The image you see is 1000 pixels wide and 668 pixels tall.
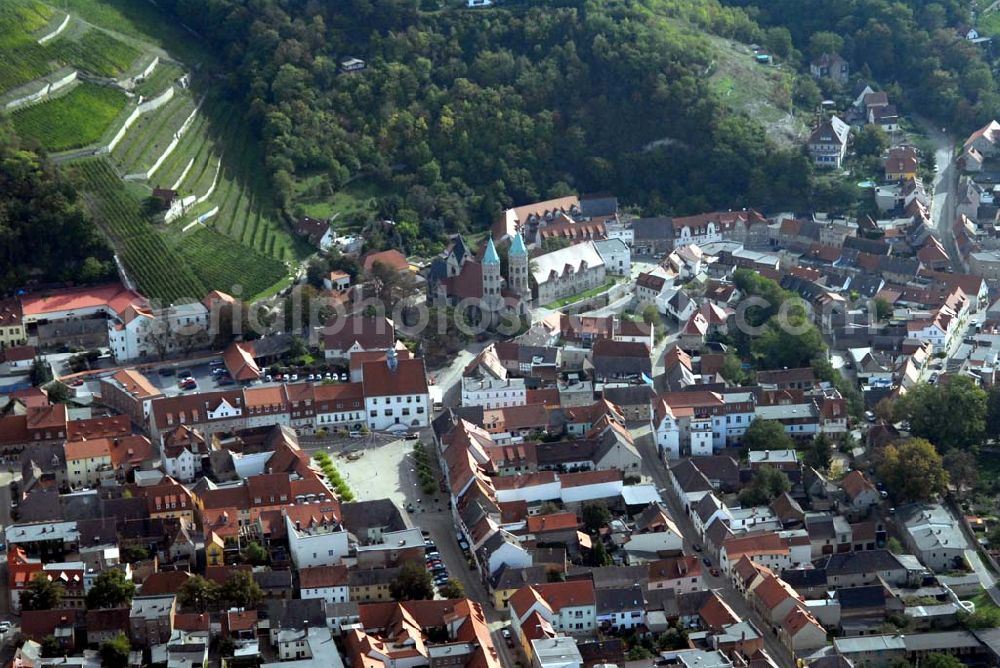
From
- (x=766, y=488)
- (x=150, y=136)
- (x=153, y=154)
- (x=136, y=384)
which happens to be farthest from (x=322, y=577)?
(x=150, y=136)

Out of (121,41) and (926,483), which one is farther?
(121,41)

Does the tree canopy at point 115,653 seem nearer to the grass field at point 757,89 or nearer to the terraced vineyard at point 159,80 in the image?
the terraced vineyard at point 159,80

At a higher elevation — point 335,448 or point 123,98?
point 123,98

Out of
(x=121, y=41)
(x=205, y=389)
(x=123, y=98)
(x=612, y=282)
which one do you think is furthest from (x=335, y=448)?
(x=121, y=41)

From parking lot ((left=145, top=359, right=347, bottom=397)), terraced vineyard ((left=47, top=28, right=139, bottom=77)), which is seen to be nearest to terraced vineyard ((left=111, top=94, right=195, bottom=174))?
terraced vineyard ((left=47, top=28, right=139, bottom=77))

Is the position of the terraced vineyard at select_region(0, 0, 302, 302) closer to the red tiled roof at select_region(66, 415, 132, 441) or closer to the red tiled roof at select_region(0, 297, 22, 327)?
the red tiled roof at select_region(0, 297, 22, 327)

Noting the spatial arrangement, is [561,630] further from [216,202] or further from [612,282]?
[216,202]

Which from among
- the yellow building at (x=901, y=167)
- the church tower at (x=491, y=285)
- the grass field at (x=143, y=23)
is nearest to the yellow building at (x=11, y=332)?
the church tower at (x=491, y=285)
